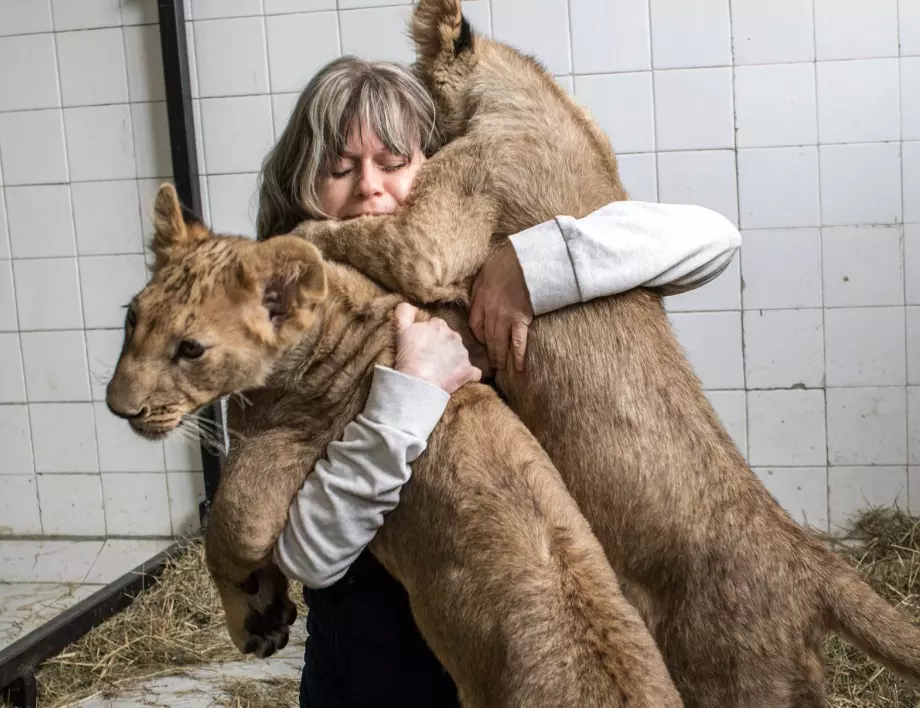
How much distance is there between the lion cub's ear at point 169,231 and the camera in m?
2.46

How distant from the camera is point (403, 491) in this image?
2252mm

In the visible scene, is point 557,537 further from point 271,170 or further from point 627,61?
point 627,61

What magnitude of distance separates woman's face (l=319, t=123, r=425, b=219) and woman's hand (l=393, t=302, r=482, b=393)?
41 centimetres

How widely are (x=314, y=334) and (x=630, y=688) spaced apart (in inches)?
47.5

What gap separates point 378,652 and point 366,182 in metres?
→ 1.32

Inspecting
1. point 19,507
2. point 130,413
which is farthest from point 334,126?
point 19,507

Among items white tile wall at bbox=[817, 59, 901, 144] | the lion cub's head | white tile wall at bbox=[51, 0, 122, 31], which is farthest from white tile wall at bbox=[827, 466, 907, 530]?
white tile wall at bbox=[51, 0, 122, 31]

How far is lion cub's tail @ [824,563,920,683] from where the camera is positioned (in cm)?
220

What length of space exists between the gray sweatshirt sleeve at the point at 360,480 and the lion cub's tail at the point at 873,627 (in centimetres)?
109

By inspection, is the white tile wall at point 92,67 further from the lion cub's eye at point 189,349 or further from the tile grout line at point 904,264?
the tile grout line at point 904,264

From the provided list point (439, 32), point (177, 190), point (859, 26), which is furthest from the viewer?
point (177, 190)

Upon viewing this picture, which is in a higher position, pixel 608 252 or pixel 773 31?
pixel 773 31

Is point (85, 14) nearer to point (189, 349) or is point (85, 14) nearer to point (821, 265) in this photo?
point (189, 349)

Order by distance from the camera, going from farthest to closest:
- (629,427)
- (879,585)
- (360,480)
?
(879,585)
(629,427)
(360,480)
